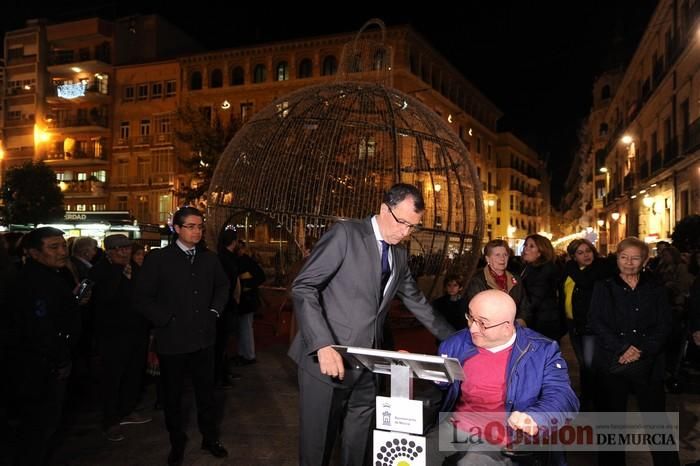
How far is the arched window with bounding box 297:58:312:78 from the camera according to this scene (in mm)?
33219

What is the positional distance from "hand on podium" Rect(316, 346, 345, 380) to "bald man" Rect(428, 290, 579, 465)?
58 centimetres

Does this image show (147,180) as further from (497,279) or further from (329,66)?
(497,279)

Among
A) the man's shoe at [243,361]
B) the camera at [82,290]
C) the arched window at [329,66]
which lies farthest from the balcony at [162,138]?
the camera at [82,290]

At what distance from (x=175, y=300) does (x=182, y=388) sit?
69 centimetres

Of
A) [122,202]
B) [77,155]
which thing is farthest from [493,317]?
[77,155]

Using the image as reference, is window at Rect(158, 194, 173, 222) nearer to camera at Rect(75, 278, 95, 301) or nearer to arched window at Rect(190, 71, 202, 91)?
arched window at Rect(190, 71, 202, 91)

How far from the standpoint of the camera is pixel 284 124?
9.40m

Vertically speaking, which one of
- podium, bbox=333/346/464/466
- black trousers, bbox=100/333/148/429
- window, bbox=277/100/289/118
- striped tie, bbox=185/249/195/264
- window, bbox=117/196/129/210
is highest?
window, bbox=117/196/129/210

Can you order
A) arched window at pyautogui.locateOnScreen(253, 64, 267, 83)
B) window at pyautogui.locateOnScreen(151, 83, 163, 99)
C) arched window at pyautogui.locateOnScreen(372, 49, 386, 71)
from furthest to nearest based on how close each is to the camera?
window at pyautogui.locateOnScreen(151, 83, 163, 99)
arched window at pyautogui.locateOnScreen(253, 64, 267, 83)
arched window at pyautogui.locateOnScreen(372, 49, 386, 71)

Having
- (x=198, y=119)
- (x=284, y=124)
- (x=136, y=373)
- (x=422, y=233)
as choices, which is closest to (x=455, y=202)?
(x=422, y=233)

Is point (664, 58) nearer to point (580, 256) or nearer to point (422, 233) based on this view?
point (422, 233)

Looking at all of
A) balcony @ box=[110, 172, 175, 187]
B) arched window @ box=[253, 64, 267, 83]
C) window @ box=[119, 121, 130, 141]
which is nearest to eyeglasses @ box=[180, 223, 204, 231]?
arched window @ box=[253, 64, 267, 83]

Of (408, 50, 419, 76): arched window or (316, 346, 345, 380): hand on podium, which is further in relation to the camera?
(408, 50, 419, 76): arched window

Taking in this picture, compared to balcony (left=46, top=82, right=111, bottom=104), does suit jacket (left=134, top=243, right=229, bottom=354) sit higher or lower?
lower
